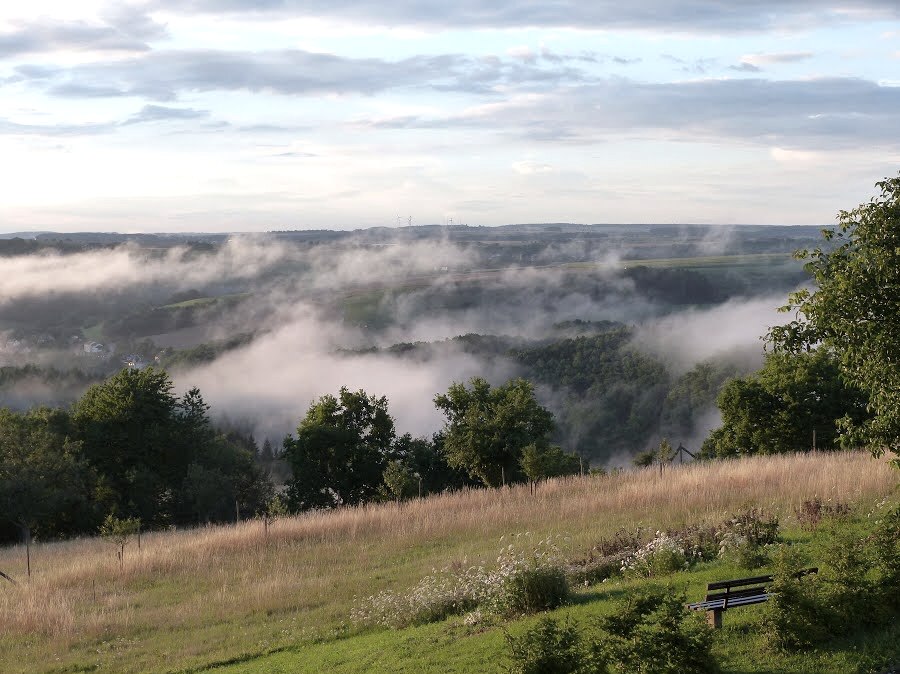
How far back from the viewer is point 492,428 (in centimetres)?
4441

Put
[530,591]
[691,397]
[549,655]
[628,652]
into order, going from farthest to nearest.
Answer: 1. [691,397]
2. [530,591]
3. [628,652]
4. [549,655]

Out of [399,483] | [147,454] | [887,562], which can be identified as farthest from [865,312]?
[147,454]

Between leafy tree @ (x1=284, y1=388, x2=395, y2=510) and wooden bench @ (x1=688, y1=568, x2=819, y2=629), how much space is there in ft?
128

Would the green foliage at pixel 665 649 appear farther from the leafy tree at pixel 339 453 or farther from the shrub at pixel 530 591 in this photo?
the leafy tree at pixel 339 453

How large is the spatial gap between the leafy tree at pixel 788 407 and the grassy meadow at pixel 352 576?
18.8m

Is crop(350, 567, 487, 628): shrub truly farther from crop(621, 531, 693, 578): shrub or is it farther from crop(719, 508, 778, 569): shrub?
crop(719, 508, 778, 569): shrub

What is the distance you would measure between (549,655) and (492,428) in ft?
114

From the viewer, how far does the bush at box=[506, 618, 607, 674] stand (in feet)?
31.4

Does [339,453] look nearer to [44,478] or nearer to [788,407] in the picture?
[44,478]

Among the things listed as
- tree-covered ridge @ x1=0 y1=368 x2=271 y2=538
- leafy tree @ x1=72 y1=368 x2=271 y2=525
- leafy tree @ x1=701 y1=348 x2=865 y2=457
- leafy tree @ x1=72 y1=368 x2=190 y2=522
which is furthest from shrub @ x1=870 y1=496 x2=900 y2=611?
leafy tree @ x1=72 y1=368 x2=190 y2=522

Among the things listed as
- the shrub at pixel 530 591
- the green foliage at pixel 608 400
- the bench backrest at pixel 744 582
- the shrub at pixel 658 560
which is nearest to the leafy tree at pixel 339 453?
the shrub at pixel 658 560

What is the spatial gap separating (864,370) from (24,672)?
1502 centimetres

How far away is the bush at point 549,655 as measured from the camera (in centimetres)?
957

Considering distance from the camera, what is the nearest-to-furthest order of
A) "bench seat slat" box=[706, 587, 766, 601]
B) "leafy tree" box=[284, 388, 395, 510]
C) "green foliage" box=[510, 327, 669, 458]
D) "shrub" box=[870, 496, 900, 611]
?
"shrub" box=[870, 496, 900, 611] < "bench seat slat" box=[706, 587, 766, 601] < "leafy tree" box=[284, 388, 395, 510] < "green foliage" box=[510, 327, 669, 458]
